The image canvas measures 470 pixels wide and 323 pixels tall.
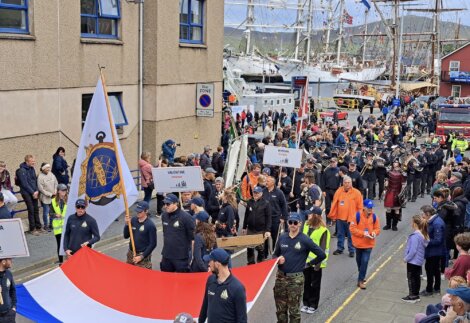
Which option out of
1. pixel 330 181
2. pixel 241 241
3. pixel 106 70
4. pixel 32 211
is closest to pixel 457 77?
A: pixel 106 70

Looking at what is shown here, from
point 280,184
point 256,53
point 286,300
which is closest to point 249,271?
point 286,300

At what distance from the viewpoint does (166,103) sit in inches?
889

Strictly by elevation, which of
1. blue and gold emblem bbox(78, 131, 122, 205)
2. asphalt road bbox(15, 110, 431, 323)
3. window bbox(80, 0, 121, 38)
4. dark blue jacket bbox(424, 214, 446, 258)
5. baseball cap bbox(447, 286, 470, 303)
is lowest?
asphalt road bbox(15, 110, 431, 323)

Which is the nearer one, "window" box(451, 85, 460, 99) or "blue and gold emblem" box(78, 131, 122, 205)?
"blue and gold emblem" box(78, 131, 122, 205)

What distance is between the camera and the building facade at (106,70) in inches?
652

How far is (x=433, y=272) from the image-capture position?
11.7 m

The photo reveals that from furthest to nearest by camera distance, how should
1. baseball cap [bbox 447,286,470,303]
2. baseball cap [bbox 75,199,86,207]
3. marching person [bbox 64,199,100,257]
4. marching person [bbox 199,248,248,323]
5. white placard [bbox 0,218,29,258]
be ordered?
marching person [bbox 64,199,100,257]
baseball cap [bbox 75,199,86,207]
white placard [bbox 0,218,29,258]
marching person [bbox 199,248,248,323]
baseball cap [bbox 447,286,470,303]

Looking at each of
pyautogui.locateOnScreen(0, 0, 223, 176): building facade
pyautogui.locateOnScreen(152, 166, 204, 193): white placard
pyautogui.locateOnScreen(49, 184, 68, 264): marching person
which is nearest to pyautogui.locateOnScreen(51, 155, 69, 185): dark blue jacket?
pyautogui.locateOnScreen(0, 0, 223, 176): building facade

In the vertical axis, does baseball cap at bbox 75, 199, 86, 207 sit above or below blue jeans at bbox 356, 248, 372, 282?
above

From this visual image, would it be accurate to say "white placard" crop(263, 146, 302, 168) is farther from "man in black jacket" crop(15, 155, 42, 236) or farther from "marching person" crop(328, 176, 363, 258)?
"man in black jacket" crop(15, 155, 42, 236)

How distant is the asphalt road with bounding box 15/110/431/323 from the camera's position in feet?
35.0

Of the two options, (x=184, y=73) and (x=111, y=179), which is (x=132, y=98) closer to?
(x=184, y=73)

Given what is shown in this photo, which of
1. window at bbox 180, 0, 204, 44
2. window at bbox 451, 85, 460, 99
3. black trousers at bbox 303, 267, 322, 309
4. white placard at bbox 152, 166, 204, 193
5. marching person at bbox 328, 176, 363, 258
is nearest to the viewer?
black trousers at bbox 303, 267, 322, 309

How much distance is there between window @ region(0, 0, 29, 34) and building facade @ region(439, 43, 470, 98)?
2388 inches
